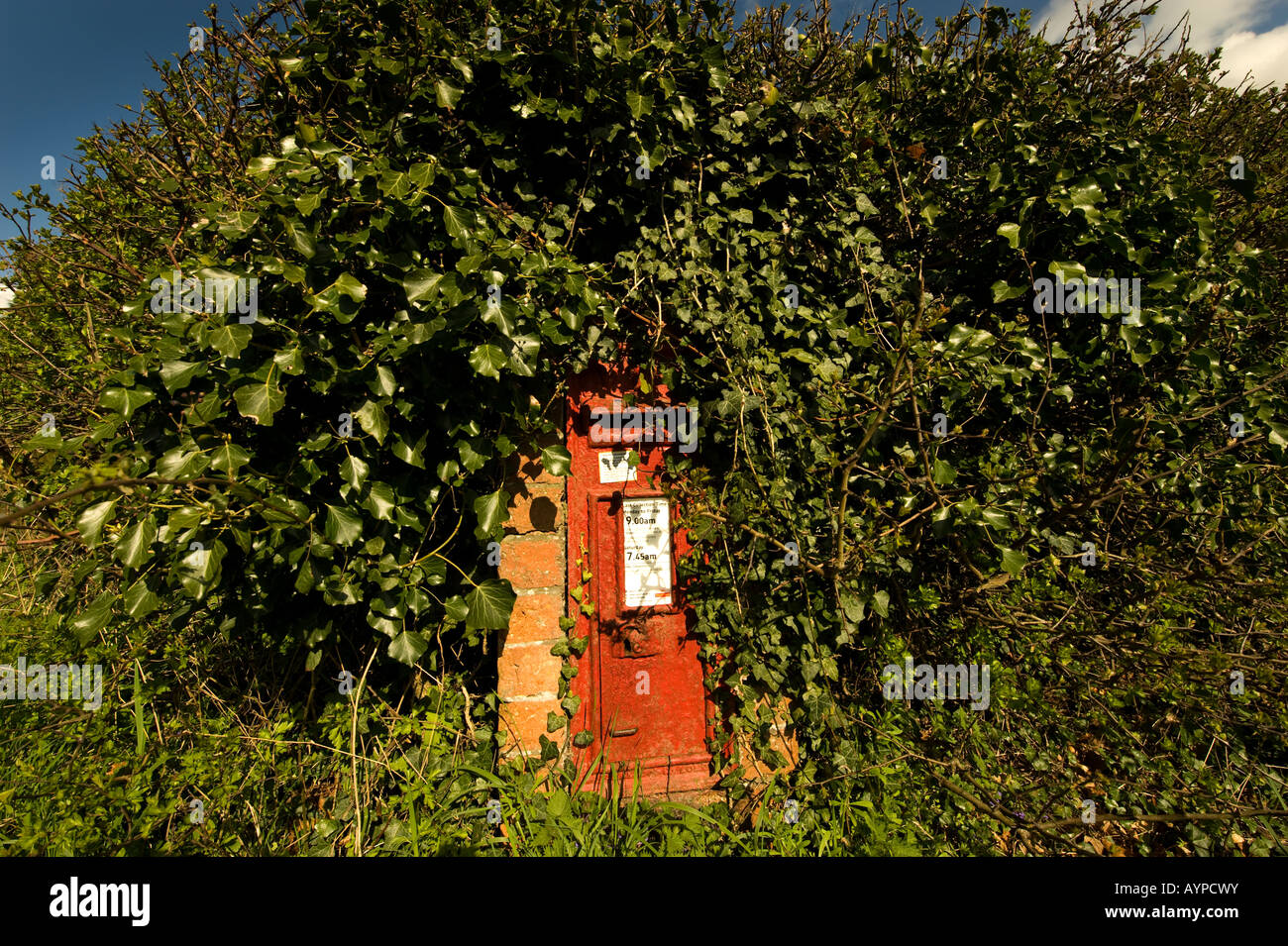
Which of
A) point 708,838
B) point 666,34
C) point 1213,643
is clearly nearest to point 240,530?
point 708,838

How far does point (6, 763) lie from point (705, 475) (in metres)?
3.22

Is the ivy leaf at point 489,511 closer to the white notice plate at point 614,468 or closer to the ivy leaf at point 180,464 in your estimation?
the white notice plate at point 614,468

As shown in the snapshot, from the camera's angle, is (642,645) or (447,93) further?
(642,645)

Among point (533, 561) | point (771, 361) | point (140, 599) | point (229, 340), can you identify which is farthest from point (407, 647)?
point (771, 361)

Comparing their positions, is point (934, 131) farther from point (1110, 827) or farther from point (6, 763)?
point (6, 763)

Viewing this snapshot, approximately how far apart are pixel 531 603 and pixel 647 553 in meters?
0.56

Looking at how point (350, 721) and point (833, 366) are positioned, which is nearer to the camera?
point (350, 721)

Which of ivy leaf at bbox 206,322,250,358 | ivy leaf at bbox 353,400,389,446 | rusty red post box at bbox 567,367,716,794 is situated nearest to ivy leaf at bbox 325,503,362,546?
ivy leaf at bbox 353,400,389,446

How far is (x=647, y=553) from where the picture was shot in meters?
2.36

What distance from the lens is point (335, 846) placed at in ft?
6.37

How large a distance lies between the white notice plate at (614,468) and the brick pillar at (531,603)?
0.19m

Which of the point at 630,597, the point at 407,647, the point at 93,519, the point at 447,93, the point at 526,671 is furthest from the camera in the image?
the point at 630,597

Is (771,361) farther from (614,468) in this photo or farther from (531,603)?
(531,603)

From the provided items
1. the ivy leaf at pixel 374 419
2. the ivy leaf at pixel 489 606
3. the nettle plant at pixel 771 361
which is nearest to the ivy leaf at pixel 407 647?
the nettle plant at pixel 771 361
